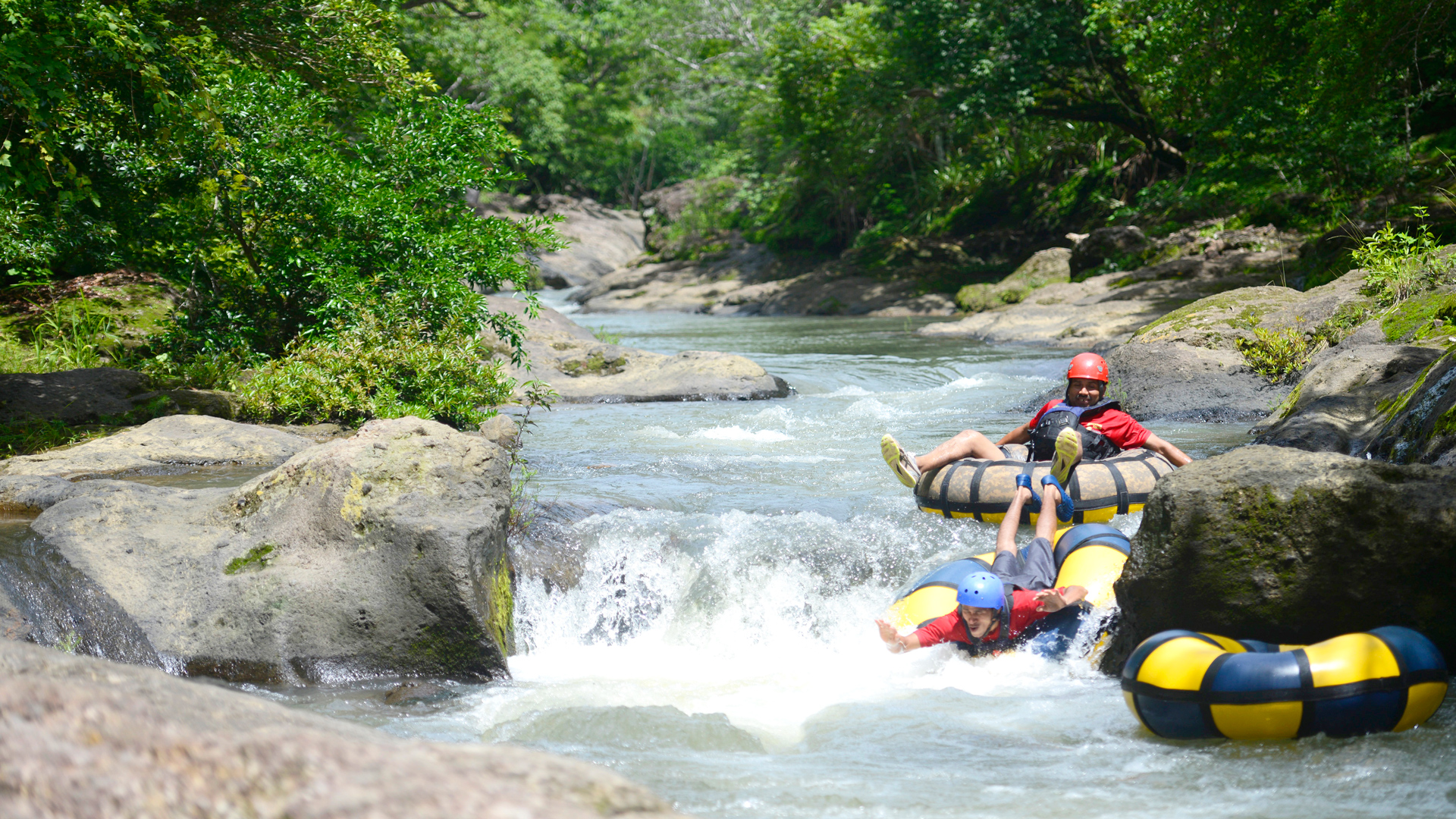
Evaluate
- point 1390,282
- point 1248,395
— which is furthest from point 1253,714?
point 1390,282

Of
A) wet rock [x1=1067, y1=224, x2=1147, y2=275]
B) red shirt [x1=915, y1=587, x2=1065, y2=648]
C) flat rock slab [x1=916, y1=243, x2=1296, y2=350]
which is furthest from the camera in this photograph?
wet rock [x1=1067, y1=224, x2=1147, y2=275]

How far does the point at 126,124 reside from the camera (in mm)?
8703

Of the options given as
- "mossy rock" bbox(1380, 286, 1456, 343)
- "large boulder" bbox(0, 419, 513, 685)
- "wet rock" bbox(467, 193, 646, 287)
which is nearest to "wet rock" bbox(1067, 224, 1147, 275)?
"mossy rock" bbox(1380, 286, 1456, 343)

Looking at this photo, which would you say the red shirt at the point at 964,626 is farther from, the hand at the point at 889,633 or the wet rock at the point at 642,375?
the wet rock at the point at 642,375

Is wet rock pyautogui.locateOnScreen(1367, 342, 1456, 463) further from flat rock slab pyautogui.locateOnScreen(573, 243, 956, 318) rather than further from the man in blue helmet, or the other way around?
flat rock slab pyautogui.locateOnScreen(573, 243, 956, 318)

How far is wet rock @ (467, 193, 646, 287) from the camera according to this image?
39781mm

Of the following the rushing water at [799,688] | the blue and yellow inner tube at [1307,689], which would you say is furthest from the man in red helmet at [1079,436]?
the blue and yellow inner tube at [1307,689]

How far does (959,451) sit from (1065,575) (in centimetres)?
164

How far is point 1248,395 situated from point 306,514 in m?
8.71

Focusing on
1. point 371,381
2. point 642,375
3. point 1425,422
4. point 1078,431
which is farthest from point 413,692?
point 642,375

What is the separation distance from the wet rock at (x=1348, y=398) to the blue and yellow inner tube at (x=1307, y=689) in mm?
3467

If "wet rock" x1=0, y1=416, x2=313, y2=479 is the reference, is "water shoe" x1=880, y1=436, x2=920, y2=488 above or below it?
above

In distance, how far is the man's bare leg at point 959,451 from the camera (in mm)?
6758

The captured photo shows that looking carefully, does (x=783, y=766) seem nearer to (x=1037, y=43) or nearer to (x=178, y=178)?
(x=178, y=178)
